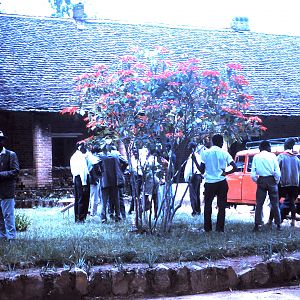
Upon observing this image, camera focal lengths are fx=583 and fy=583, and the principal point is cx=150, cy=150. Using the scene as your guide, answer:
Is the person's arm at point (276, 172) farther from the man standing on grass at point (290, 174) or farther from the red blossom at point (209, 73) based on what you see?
the red blossom at point (209, 73)

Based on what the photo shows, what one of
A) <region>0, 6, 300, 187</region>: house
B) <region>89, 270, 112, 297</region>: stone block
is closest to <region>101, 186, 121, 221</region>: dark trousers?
<region>89, 270, 112, 297</region>: stone block

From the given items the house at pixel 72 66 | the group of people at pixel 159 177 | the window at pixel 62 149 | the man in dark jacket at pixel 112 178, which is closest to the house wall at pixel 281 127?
the house at pixel 72 66

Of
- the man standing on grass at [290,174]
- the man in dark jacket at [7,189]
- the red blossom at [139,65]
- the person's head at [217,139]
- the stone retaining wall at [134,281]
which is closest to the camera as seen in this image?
the stone retaining wall at [134,281]

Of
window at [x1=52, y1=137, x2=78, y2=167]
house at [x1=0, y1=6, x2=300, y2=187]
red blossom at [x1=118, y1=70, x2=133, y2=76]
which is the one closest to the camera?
red blossom at [x1=118, y1=70, x2=133, y2=76]

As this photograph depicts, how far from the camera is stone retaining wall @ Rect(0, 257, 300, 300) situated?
5.91 m

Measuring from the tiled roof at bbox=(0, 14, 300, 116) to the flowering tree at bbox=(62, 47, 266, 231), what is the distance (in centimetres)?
985

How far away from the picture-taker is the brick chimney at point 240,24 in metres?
26.9

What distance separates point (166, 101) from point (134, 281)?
132 inches

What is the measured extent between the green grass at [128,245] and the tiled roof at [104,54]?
33.8 ft

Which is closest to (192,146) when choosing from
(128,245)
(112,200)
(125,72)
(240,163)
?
(125,72)

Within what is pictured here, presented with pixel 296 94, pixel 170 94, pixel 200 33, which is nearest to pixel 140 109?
pixel 170 94

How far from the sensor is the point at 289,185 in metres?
10.3

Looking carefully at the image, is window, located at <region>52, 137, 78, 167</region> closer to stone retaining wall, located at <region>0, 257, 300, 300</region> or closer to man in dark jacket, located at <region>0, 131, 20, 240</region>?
man in dark jacket, located at <region>0, 131, 20, 240</region>

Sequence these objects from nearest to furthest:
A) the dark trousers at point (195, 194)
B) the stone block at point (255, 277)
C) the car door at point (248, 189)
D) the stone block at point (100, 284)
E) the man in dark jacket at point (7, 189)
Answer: the stone block at point (100, 284), the stone block at point (255, 277), the man in dark jacket at point (7, 189), the dark trousers at point (195, 194), the car door at point (248, 189)
